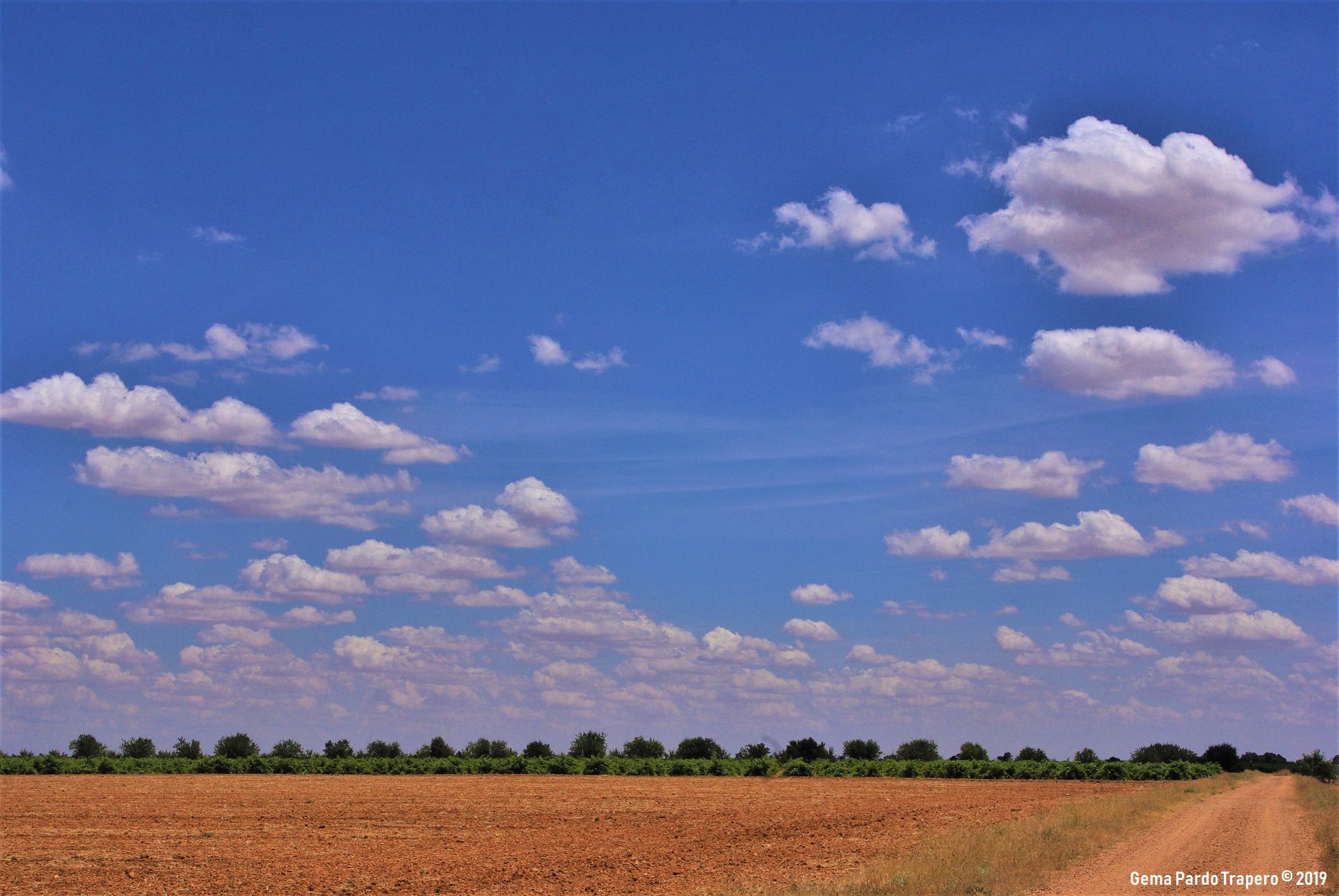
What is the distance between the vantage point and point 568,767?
80875 mm

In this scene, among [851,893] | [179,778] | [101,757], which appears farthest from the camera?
[101,757]

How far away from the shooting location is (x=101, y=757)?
83.8 meters

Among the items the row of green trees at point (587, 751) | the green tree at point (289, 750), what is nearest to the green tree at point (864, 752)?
the row of green trees at point (587, 751)

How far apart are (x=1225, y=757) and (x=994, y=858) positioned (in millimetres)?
134516

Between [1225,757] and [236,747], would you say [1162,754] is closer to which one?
[1225,757]

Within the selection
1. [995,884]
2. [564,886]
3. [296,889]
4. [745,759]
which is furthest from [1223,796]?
[296,889]

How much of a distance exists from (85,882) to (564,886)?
10.4 metres

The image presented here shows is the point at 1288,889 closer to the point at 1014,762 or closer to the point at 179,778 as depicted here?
the point at 179,778

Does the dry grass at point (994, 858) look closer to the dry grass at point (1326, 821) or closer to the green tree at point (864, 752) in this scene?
the dry grass at point (1326, 821)

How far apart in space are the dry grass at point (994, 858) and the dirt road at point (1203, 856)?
65 centimetres

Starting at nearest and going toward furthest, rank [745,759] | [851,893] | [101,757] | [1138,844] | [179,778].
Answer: [851,893], [1138,844], [179,778], [101,757], [745,759]

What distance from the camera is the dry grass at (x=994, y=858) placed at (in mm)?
20969

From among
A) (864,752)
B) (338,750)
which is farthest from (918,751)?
(338,750)

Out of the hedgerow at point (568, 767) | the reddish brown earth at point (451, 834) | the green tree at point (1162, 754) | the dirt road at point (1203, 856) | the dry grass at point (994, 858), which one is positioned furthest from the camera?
the green tree at point (1162, 754)
